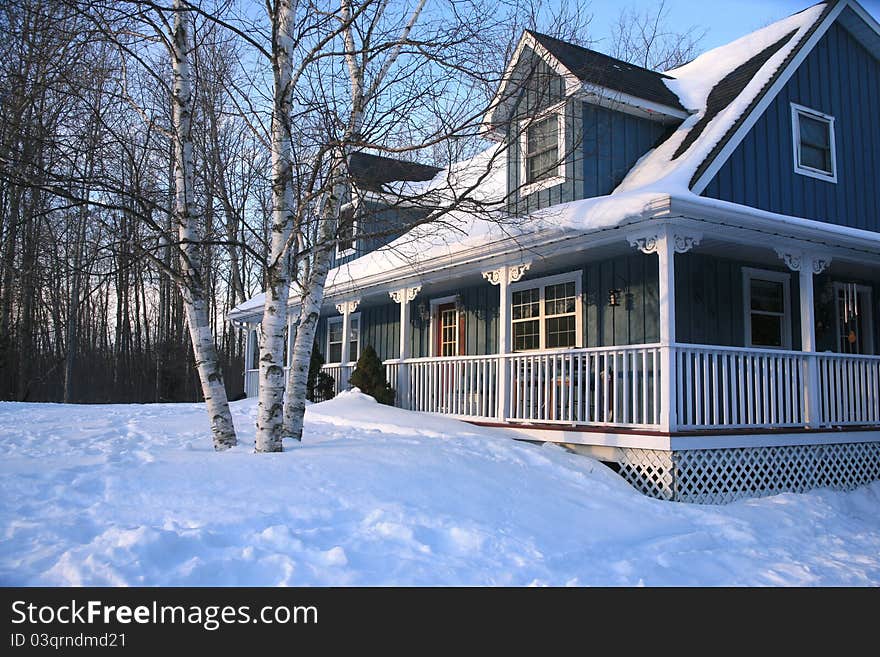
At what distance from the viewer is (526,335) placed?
458 inches

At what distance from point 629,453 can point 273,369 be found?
4214 mm

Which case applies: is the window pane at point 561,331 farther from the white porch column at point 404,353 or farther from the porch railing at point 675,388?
the white porch column at point 404,353

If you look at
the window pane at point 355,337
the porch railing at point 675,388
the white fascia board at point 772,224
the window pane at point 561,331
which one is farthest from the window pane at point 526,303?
the window pane at point 355,337

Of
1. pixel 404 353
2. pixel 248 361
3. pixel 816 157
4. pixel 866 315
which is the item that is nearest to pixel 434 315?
pixel 404 353

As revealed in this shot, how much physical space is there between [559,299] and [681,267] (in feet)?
6.78

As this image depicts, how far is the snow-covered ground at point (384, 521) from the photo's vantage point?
4.12 metres

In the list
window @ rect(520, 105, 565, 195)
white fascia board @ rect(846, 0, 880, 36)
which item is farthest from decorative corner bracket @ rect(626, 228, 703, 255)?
white fascia board @ rect(846, 0, 880, 36)

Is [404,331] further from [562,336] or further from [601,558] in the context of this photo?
[601,558]

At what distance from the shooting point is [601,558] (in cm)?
514

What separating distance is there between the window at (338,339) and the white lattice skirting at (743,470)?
30.7ft

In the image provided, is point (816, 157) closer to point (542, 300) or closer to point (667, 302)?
point (542, 300)

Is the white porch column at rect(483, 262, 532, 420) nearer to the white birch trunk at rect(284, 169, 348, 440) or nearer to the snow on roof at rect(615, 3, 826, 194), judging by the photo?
the snow on roof at rect(615, 3, 826, 194)
